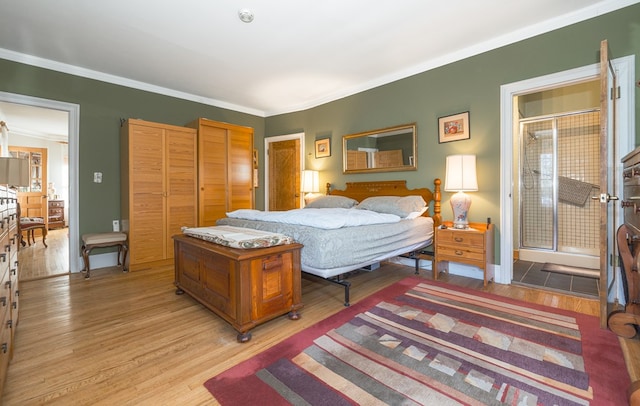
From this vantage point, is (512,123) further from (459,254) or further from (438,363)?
(438,363)

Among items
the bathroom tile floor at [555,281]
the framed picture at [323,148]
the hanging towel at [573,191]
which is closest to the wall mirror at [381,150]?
the framed picture at [323,148]

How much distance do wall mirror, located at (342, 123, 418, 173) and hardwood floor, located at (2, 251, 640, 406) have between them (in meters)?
1.59

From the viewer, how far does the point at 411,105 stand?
3.75 m

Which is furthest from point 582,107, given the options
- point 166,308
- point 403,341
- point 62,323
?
point 62,323

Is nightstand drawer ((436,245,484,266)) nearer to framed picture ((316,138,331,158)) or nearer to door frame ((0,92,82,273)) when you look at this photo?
framed picture ((316,138,331,158))

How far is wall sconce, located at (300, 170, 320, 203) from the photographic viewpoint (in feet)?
15.8

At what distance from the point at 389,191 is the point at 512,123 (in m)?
1.57

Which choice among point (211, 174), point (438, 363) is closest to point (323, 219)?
point (438, 363)

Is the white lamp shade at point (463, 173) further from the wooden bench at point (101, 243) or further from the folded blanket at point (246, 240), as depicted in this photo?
the wooden bench at point (101, 243)

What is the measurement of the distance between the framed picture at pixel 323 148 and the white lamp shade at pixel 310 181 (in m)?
0.32

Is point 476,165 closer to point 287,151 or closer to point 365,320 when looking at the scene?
point 365,320

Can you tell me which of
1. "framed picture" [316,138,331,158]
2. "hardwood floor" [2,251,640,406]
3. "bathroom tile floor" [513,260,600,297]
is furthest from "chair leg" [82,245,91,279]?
"bathroom tile floor" [513,260,600,297]

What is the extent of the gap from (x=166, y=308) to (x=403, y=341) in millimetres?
1937

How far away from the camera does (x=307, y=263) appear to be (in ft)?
7.25
